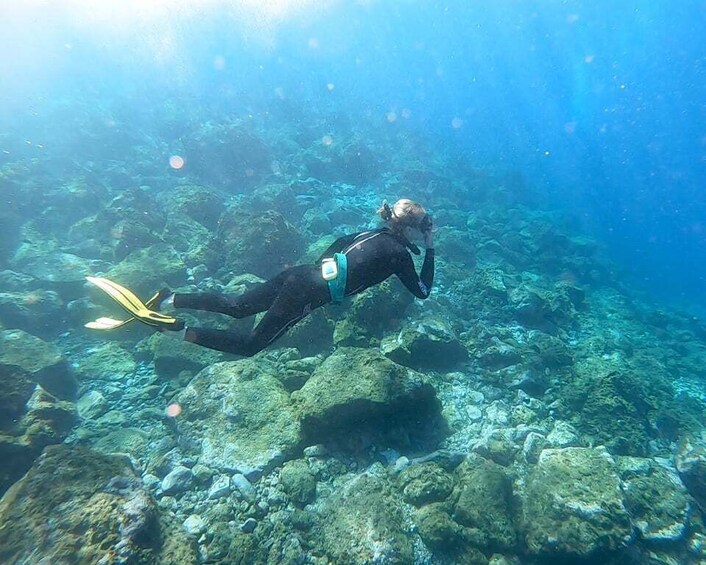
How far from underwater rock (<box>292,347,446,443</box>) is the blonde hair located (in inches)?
102

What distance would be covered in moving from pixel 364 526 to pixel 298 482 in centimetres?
112

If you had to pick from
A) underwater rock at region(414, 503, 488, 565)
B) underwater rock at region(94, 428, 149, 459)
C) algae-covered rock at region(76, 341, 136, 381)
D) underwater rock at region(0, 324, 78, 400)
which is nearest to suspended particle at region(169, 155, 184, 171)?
algae-covered rock at region(76, 341, 136, 381)

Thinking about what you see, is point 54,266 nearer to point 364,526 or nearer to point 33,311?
point 33,311

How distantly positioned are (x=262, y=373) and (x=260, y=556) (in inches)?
110

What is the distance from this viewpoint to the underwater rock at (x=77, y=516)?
3578 millimetres

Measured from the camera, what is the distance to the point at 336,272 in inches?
167

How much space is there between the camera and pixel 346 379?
19.4ft

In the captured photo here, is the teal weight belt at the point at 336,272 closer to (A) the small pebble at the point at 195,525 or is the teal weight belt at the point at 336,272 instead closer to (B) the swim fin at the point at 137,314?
(B) the swim fin at the point at 137,314

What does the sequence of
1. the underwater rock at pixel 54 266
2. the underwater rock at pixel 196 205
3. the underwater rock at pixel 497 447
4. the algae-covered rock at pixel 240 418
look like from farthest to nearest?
the underwater rock at pixel 196 205
the underwater rock at pixel 54 266
the underwater rock at pixel 497 447
the algae-covered rock at pixel 240 418

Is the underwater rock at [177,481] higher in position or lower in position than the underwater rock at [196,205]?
lower

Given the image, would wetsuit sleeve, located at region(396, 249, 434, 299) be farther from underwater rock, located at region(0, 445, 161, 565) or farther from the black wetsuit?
underwater rock, located at region(0, 445, 161, 565)

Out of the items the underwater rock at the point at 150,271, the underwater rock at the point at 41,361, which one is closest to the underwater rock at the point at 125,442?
the underwater rock at the point at 41,361

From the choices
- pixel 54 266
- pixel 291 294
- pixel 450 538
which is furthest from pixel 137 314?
pixel 54 266

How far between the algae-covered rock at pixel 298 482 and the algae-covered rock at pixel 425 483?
1.37 metres
